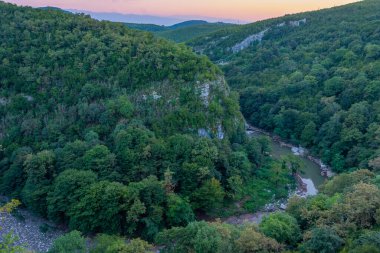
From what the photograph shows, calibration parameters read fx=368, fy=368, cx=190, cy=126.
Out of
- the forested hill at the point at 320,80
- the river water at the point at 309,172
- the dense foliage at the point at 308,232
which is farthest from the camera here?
the forested hill at the point at 320,80

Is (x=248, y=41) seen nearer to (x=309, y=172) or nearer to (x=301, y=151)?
(x=301, y=151)

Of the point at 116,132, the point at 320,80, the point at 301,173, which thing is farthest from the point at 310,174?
the point at 116,132

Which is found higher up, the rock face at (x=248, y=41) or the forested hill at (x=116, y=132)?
the rock face at (x=248, y=41)

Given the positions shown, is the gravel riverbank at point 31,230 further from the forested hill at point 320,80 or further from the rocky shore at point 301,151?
the rocky shore at point 301,151

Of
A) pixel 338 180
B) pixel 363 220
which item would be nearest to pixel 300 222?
pixel 363 220

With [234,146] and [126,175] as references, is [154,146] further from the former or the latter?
[234,146]

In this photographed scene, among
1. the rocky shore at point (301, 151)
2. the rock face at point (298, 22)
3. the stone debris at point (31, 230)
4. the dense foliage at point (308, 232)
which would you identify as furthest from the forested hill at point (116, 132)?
the rock face at point (298, 22)
